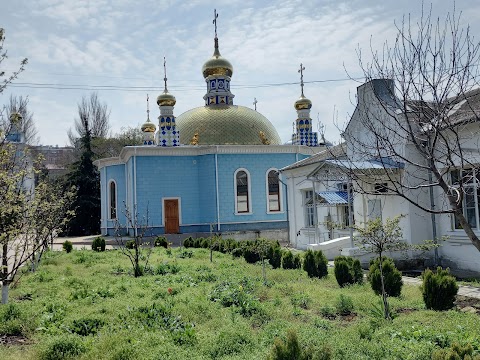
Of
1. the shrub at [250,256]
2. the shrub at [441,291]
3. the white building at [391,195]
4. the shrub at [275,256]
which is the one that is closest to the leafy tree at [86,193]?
the white building at [391,195]

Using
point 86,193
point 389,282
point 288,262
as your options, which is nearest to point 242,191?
point 288,262

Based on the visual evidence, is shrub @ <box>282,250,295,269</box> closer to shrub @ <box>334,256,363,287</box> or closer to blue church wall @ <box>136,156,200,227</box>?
shrub @ <box>334,256,363,287</box>

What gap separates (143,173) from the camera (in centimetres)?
2514

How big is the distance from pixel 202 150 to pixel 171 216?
13.3 ft

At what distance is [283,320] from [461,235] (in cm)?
757

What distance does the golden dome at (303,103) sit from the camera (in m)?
31.5

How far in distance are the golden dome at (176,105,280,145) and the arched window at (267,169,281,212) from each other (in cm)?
242

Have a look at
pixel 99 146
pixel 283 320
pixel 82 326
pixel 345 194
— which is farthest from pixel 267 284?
pixel 99 146

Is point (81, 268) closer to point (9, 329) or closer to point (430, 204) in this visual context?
point (9, 329)

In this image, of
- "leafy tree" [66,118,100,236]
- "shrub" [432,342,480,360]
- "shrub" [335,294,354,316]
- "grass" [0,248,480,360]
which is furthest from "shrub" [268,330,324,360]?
"leafy tree" [66,118,100,236]

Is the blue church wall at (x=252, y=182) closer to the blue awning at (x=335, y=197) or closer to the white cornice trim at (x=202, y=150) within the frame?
the white cornice trim at (x=202, y=150)

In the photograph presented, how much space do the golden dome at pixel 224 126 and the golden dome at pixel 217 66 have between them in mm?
2828

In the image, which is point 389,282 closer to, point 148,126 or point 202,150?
point 202,150

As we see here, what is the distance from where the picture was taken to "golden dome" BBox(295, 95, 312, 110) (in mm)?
31516
